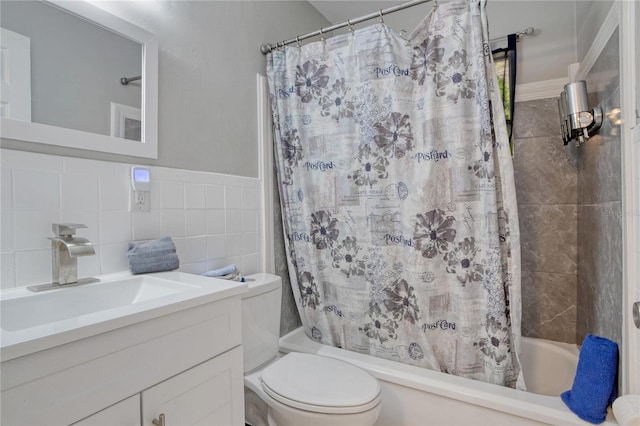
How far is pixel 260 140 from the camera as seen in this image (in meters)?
1.76

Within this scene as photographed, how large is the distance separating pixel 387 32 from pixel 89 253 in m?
1.54

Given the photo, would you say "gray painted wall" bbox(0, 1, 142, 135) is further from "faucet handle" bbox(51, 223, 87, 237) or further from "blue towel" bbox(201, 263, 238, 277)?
"blue towel" bbox(201, 263, 238, 277)

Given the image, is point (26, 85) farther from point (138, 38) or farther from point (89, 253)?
point (89, 253)

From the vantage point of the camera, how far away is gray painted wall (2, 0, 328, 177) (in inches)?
50.8

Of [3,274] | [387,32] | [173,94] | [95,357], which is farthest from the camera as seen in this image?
[387,32]

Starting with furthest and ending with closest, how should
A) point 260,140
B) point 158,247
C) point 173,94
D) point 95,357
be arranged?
point 260,140, point 173,94, point 158,247, point 95,357

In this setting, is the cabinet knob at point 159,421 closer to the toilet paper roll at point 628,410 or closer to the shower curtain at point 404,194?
the shower curtain at point 404,194

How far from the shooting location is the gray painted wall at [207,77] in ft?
4.23

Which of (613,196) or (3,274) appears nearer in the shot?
(3,274)

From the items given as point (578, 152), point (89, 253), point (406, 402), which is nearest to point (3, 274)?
point (89, 253)

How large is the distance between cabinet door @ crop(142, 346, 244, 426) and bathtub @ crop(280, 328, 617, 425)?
2.41ft

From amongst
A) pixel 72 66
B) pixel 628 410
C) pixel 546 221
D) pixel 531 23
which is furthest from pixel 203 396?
→ pixel 531 23

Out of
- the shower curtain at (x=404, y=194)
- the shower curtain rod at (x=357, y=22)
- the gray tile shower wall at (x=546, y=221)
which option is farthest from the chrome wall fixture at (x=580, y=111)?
the shower curtain rod at (x=357, y=22)

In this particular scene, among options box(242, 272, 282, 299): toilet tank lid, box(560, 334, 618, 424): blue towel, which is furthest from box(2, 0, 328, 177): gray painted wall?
box(560, 334, 618, 424): blue towel
